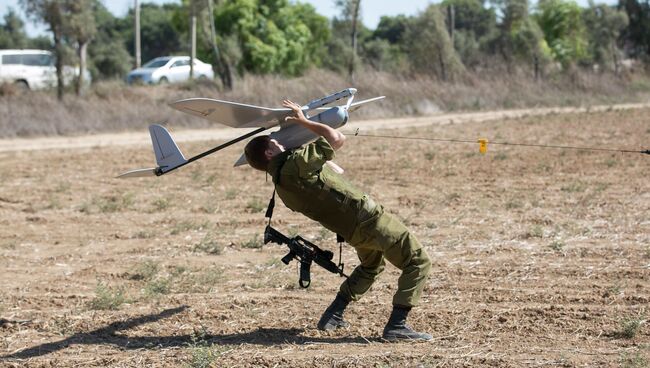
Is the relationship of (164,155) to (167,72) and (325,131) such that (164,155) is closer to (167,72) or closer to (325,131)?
(325,131)

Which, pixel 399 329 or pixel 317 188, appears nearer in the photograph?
pixel 317 188

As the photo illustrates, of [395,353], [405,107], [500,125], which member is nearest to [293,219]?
[395,353]

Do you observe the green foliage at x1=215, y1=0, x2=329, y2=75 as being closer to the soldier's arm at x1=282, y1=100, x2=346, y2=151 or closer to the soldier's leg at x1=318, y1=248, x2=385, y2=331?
the soldier's leg at x1=318, y1=248, x2=385, y2=331

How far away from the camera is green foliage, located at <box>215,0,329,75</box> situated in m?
47.1

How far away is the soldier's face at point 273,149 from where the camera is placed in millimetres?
6695

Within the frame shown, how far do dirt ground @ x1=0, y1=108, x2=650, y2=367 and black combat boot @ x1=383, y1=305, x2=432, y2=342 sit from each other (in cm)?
12

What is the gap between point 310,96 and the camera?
31.8 meters

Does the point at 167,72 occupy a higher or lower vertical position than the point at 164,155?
lower

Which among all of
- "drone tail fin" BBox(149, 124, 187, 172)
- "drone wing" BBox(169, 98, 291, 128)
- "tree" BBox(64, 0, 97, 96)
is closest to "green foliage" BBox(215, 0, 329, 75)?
"tree" BBox(64, 0, 97, 96)

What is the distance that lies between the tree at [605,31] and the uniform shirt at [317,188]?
48.6 metres

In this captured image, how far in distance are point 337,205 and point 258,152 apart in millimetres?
685

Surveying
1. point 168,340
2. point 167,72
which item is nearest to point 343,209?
point 168,340

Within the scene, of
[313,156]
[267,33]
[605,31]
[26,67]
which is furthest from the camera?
[605,31]

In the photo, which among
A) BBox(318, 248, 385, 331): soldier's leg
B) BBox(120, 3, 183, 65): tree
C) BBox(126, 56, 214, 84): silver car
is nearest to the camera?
BBox(318, 248, 385, 331): soldier's leg
